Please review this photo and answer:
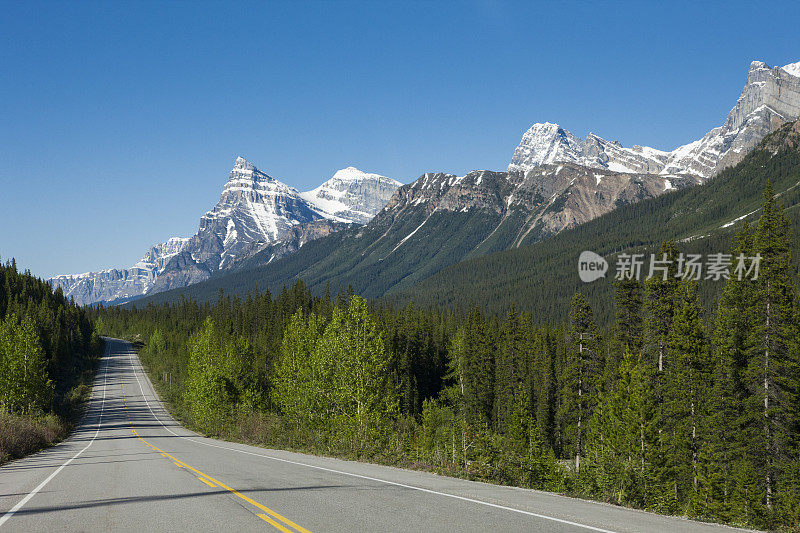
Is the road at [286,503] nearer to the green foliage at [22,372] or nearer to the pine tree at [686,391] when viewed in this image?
the pine tree at [686,391]

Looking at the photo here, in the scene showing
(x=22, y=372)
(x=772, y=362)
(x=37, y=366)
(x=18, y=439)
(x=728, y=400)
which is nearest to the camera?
(x=18, y=439)

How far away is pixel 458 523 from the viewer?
913 centimetres

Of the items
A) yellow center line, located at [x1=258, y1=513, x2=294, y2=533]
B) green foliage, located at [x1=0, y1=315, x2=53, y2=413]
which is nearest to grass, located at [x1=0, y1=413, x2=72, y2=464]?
green foliage, located at [x1=0, y1=315, x2=53, y2=413]

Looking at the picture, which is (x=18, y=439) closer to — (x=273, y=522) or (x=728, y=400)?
(x=273, y=522)

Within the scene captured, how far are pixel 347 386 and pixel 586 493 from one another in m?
19.7

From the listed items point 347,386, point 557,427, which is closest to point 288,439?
point 347,386

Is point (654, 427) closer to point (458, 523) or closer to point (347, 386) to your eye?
point (347, 386)

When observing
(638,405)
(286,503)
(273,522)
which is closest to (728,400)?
(638,405)

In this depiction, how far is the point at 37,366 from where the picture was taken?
2277 inches

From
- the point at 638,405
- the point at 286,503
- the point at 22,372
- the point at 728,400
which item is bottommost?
the point at 22,372

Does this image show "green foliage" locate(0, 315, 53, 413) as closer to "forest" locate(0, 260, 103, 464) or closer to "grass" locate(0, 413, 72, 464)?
"forest" locate(0, 260, 103, 464)

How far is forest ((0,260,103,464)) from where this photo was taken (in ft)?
111

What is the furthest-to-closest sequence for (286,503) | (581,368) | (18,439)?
(581,368) → (18,439) → (286,503)

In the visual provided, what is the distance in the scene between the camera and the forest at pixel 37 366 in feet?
111
